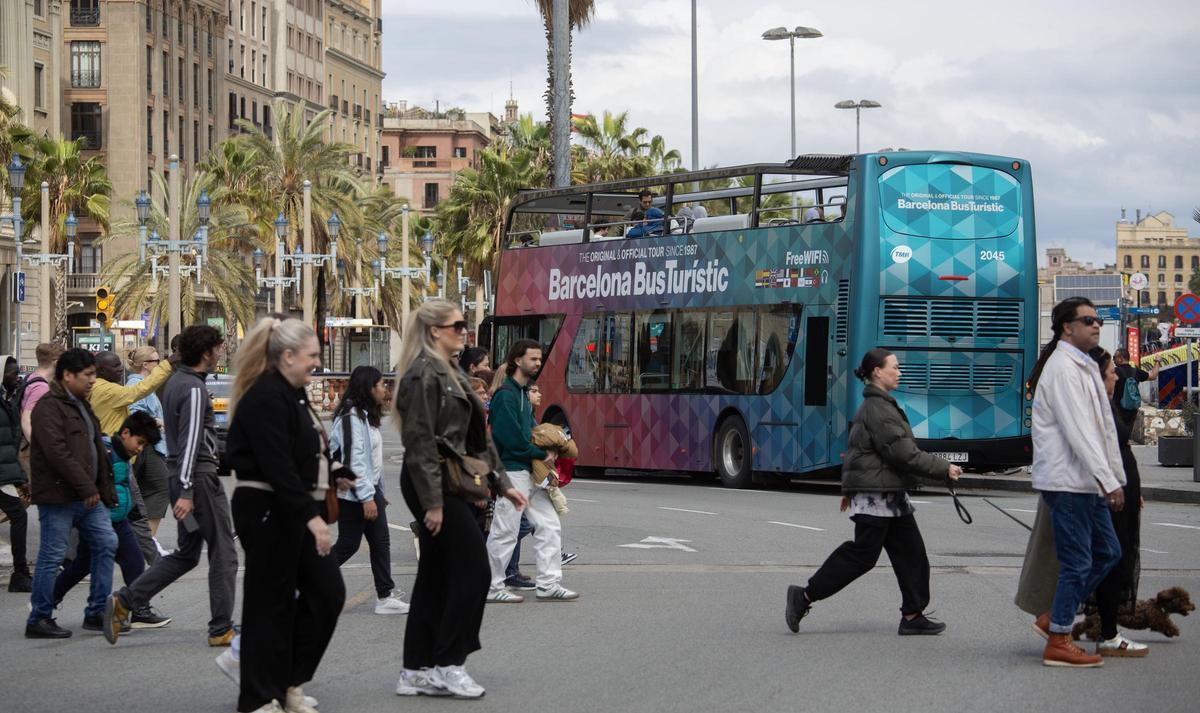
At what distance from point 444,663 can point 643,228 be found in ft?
60.5

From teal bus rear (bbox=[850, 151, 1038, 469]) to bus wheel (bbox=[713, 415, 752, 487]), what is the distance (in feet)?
9.58

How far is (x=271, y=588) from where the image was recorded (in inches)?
295

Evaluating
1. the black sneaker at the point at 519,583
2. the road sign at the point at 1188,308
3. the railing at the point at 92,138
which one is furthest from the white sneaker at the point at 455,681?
the railing at the point at 92,138

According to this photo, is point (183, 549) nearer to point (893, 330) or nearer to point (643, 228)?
point (893, 330)

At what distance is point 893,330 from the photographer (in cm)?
2205

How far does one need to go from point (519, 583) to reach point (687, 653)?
3089mm

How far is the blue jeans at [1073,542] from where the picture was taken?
8.95 m

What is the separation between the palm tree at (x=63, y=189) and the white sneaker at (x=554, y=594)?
Answer: 2100 inches

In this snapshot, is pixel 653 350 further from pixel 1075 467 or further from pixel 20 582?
pixel 1075 467

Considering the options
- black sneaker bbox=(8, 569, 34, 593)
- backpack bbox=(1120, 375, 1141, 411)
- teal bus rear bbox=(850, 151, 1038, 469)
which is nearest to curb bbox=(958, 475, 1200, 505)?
teal bus rear bbox=(850, 151, 1038, 469)

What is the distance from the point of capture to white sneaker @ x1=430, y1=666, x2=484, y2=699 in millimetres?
8188

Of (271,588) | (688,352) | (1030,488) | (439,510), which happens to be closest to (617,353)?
(688,352)

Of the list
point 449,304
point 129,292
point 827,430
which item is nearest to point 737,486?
point 827,430

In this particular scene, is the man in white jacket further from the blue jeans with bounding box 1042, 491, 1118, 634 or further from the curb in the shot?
the curb
